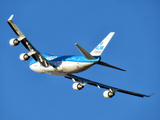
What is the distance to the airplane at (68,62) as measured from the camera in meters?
48.4

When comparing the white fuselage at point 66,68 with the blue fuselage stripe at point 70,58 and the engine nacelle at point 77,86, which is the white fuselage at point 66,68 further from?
the engine nacelle at point 77,86

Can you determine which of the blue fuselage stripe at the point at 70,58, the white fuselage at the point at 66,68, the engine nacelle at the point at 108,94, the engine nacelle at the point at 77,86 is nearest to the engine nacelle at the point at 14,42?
the white fuselage at the point at 66,68

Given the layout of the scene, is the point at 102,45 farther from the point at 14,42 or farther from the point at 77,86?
the point at 14,42

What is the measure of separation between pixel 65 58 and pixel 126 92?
12.5 metres

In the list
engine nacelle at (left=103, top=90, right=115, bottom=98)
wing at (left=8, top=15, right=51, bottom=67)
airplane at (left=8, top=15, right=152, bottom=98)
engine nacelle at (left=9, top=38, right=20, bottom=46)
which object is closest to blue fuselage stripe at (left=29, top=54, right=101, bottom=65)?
airplane at (left=8, top=15, right=152, bottom=98)

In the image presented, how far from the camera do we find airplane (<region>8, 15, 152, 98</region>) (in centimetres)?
4841

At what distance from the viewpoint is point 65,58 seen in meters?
51.5

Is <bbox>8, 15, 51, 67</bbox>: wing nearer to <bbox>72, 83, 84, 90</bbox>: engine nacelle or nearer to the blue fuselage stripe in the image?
the blue fuselage stripe

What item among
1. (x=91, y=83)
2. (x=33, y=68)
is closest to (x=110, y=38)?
(x=91, y=83)

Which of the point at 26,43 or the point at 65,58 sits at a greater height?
the point at 26,43

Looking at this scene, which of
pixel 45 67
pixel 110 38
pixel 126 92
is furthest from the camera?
pixel 126 92

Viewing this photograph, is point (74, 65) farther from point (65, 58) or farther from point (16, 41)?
point (16, 41)

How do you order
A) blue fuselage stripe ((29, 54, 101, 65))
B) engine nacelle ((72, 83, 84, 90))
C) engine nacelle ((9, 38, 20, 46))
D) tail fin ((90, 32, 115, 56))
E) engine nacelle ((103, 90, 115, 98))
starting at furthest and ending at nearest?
engine nacelle ((103, 90, 115, 98)) < engine nacelle ((72, 83, 84, 90)) < engine nacelle ((9, 38, 20, 46)) < tail fin ((90, 32, 115, 56)) < blue fuselage stripe ((29, 54, 101, 65))

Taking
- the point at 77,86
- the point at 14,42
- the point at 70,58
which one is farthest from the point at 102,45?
the point at 14,42
